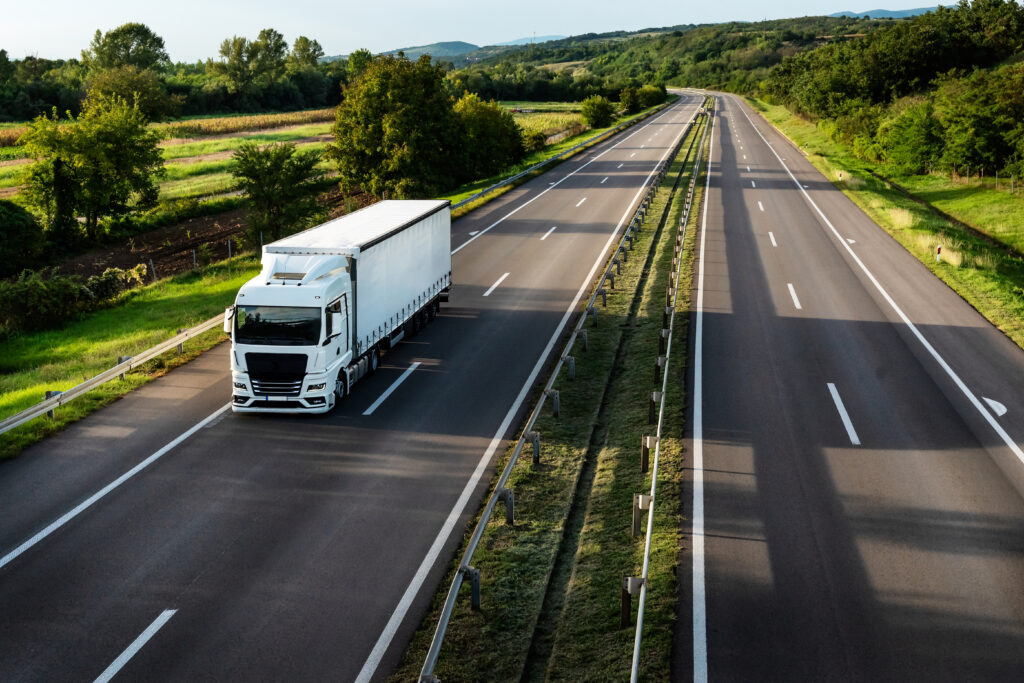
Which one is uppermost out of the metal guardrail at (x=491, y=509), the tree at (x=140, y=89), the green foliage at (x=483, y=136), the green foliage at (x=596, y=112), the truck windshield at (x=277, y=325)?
the tree at (x=140, y=89)

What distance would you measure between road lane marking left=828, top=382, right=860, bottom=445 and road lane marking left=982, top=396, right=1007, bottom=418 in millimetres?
2926

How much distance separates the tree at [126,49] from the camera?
481ft

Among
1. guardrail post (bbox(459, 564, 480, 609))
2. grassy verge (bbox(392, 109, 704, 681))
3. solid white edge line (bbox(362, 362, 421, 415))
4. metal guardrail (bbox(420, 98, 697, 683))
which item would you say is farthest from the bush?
guardrail post (bbox(459, 564, 480, 609))

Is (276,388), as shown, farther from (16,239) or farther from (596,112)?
(596,112)

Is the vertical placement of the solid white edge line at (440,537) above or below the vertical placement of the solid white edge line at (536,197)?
below

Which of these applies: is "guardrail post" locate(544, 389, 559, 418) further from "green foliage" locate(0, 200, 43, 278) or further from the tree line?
the tree line

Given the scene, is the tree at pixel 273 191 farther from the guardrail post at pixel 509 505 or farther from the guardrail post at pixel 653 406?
the guardrail post at pixel 509 505

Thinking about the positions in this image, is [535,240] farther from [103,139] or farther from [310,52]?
[310,52]

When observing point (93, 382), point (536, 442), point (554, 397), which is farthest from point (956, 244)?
point (93, 382)

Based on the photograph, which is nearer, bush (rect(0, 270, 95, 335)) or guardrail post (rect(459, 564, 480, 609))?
guardrail post (rect(459, 564, 480, 609))

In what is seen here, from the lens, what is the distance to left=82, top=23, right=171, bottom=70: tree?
147 meters

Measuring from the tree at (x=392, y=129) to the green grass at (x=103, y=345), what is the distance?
15905 millimetres

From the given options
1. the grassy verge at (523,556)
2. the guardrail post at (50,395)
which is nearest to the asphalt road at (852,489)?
the grassy verge at (523,556)

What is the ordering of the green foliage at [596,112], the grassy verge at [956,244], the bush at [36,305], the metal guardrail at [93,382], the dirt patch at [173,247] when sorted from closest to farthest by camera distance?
the metal guardrail at [93,382] < the grassy verge at [956,244] < the bush at [36,305] < the dirt patch at [173,247] < the green foliage at [596,112]
